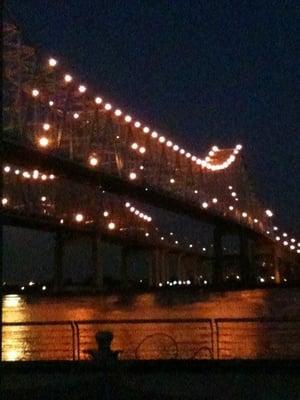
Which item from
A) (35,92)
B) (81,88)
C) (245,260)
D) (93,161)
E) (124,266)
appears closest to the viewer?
(35,92)

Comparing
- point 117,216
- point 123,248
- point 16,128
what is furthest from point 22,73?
point 123,248

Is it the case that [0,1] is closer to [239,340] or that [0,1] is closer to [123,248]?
[239,340]

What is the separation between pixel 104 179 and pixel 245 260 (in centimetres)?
5061

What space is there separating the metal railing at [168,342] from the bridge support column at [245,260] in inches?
3051

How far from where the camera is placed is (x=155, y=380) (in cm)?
1282

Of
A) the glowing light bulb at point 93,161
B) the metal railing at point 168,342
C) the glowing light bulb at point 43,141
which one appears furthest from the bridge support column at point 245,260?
the metal railing at point 168,342

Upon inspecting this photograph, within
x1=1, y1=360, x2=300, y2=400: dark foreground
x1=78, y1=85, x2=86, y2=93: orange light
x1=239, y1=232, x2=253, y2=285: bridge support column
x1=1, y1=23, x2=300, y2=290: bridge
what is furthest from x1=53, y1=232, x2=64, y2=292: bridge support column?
x1=1, y1=360, x2=300, y2=400: dark foreground

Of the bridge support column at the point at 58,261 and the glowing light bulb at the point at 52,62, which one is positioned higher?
the glowing light bulb at the point at 52,62

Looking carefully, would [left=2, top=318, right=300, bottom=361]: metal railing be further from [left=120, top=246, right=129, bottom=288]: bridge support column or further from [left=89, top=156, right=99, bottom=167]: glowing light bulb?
[left=120, top=246, right=129, bottom=288]: bridge support column

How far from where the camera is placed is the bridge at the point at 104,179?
186ft

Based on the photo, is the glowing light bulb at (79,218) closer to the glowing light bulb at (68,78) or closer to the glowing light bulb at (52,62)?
the glowing light bulb at (68,78)

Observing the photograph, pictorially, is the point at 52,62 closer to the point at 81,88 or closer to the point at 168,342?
the point at 81,88

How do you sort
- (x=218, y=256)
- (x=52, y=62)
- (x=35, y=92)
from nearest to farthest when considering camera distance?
(x=35, y=92) < (x=52, y=62) < (x=218, y=256)

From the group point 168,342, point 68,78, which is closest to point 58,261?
point 68,78
